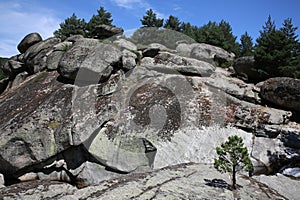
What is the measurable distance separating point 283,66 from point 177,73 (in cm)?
684

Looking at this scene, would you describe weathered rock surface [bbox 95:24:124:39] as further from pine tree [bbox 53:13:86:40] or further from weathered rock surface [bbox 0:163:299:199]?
weathered rock surface [bbox 0:163:299:199]

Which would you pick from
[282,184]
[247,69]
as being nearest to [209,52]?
[247,69]

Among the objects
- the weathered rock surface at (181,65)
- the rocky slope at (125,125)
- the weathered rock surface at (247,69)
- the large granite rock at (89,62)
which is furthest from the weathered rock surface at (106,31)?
the weathered rock surface at (247,69)

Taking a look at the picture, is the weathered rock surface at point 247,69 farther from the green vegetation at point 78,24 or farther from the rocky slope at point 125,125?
the green vegetation at point 78,24

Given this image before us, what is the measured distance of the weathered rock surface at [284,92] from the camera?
10516 mm

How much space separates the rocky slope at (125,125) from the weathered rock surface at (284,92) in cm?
5

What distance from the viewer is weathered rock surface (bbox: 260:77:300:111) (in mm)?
10516

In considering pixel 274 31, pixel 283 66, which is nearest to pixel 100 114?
pixel 283 66

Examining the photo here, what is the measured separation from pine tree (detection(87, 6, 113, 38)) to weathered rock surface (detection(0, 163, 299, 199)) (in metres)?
20.2

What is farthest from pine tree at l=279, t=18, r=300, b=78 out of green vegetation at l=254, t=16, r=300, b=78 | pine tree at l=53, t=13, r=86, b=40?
pine tree at l=53, t=13, r=86, b=40

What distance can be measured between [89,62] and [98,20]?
53.5 ft

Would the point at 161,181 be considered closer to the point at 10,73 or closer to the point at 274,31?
the point at 274,31

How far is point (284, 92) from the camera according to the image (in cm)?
1083

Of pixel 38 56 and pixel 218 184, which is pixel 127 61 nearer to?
pixel 38 56
